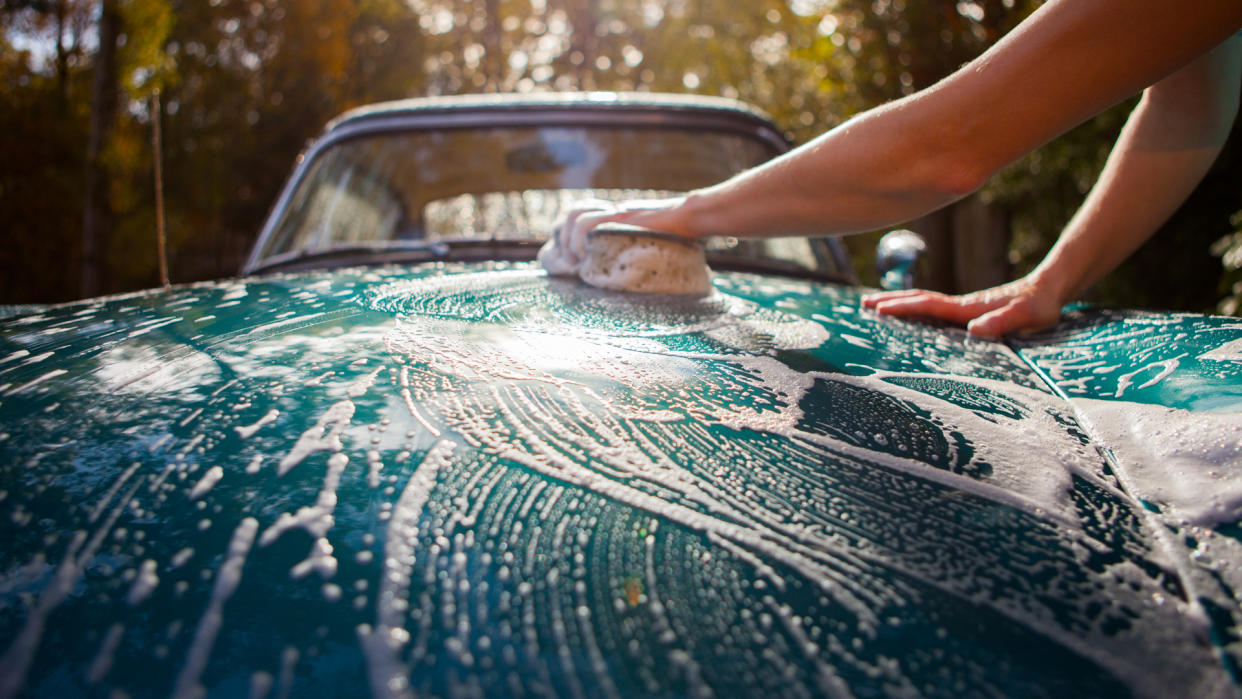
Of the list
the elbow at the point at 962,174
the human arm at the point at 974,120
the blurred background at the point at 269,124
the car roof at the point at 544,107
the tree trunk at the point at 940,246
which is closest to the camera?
the human arm at the point at 974,120

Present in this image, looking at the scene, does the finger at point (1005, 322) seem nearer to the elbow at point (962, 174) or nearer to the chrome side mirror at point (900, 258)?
the elbow at point (962, 174)

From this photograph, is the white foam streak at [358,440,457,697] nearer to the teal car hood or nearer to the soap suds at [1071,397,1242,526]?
the teal car hood

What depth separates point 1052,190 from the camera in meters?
6.05

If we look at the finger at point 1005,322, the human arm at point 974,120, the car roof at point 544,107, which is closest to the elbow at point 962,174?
the human arm at point 974,120

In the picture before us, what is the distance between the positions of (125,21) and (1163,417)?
8.09 metres

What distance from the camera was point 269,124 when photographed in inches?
431

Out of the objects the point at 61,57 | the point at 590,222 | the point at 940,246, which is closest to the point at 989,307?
the point at 590,222

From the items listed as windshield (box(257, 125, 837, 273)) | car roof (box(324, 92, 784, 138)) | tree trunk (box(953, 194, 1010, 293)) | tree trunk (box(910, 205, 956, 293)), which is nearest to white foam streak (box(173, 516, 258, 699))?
windshield (box(257, 125, 837, 273))

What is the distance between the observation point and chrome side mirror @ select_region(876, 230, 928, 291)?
7.52ft

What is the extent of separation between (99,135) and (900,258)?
7270 millimetres

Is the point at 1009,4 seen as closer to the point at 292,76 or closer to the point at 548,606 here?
the point at 548,606

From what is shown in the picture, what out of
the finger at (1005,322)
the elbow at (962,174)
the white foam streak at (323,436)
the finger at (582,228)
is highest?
the elbow at (962,174)

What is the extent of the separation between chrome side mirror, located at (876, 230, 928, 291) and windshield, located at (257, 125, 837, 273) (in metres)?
0.20

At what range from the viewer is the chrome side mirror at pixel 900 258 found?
90.3 inches
